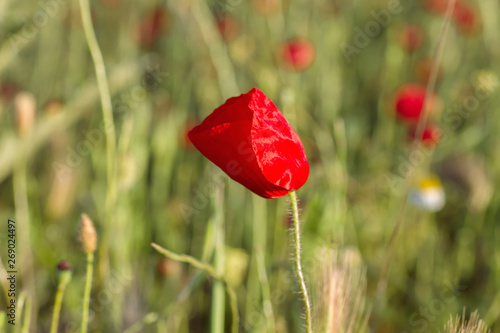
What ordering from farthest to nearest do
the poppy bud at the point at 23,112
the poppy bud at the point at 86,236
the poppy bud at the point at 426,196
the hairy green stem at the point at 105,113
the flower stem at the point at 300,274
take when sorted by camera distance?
the poppy bud at the point at 426,196
the poppy bud at the point at 23,112
the hairy green stem at the point at 105,113
the poppy bud at the point at 86,236
the flower stem at the point at 300,274

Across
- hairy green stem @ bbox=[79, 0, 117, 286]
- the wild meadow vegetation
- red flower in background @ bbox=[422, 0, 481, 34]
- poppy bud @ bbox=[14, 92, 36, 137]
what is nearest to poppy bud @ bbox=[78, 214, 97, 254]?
the wild meadow vegetation

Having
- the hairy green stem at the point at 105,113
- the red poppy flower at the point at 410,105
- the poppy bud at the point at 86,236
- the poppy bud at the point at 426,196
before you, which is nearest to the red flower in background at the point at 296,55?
the red poppy flower at the point at 410,105

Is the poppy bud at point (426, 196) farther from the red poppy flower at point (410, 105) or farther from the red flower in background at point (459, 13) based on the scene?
the red flower in background at point (459, 13)

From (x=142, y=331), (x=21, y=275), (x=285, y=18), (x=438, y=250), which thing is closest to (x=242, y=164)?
(x=142, y=331)

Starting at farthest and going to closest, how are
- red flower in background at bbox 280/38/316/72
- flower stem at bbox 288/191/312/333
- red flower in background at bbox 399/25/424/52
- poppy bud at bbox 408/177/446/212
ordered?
red flower in background at bbox 399/25/424/52, red flower in background at bbox 280/38/316/72, poppy bud at bbox 408/177/446/212, flower stem at bbox 288/191/312/333

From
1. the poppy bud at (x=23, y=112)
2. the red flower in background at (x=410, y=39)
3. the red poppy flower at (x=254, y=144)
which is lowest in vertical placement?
the red poppy flower at (x=254, y=144)

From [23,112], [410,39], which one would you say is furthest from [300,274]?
[410,39]

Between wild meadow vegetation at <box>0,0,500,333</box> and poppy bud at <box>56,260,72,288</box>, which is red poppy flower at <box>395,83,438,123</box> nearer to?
wild meadow vegetation at <box>0,0,500,333</box>
